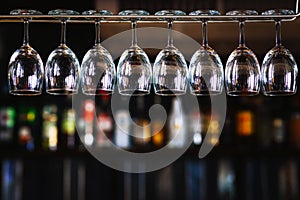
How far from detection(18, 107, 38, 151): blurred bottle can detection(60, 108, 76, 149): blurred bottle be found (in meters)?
0.14

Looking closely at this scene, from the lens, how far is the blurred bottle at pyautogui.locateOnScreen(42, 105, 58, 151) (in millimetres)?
3162

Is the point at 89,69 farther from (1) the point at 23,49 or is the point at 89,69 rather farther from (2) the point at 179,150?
(2) the point at 179,150

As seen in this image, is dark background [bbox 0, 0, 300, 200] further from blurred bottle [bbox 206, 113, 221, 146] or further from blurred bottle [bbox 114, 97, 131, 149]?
blurred bottle [bbox 114, 97, 131, 149]

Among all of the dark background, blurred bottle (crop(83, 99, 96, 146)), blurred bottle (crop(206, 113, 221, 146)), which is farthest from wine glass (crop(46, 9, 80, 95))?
blurred bottle (crop(206, 113, 221, 146))

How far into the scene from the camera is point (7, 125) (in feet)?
10.5

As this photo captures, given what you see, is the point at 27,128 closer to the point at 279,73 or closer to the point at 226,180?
the point at 226,180

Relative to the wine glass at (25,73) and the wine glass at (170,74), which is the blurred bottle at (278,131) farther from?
the wine glass at (25,73)

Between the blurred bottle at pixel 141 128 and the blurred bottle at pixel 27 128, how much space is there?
0.51 meters

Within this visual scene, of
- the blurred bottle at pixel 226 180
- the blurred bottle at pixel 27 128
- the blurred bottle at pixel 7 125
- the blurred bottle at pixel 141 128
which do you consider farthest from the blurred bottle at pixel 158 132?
the blurred bottle at pixel 7 125

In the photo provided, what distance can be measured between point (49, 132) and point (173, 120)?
644 mm

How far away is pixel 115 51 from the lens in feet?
10.6

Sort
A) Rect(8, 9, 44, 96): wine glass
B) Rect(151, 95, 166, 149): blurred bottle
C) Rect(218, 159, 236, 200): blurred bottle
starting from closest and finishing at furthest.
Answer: Rect(8, 9, 44, 96): wine glass → Rect(151, 95, 166, 149): blurred bottle → Rect(218, 159, 236, 200): blurred bottle

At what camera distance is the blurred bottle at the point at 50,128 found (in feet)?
10.4

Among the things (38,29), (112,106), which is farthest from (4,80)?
(112,106)
